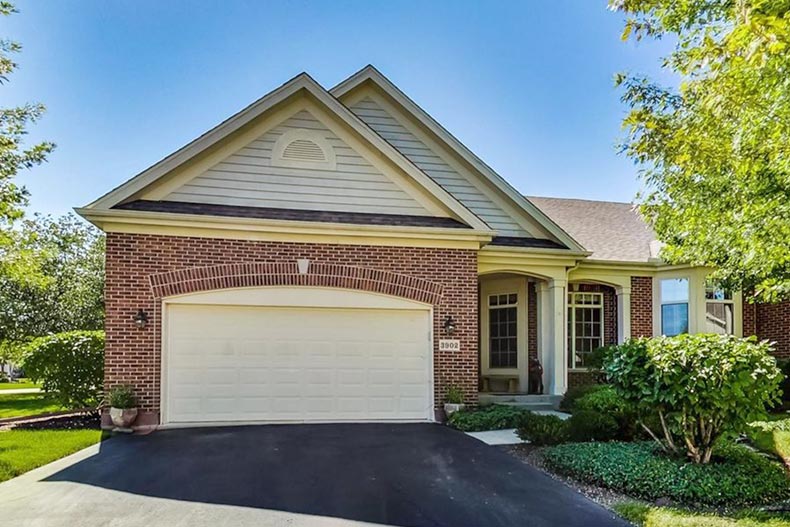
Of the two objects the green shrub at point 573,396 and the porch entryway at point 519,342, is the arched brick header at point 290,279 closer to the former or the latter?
the porch entryway at point 519,342

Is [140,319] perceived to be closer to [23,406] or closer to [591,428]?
[591,428]

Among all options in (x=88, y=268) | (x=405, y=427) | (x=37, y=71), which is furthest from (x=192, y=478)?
(x=88, y=268)

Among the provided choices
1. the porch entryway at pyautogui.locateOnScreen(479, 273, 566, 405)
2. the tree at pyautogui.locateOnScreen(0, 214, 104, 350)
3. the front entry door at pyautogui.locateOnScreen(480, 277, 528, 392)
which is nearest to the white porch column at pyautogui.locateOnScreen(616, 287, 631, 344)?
the porch entryway at pyautogui.locateOnScreen(479, 273, 566, 405)

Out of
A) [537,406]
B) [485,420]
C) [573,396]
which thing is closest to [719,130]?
[485,420]

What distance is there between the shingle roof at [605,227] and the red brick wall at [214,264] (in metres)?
4.53

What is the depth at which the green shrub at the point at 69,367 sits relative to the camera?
10.5 m

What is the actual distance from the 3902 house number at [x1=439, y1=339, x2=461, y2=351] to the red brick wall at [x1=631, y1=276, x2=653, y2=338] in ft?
18.2

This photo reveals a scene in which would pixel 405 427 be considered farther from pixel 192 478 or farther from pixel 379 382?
pixel 192 478

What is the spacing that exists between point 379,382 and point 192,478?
4.38 m

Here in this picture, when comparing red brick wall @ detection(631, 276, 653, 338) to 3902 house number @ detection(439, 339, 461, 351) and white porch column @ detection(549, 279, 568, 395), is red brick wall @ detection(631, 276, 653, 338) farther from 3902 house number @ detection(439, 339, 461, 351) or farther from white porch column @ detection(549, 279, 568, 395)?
3902 house number @ detection(439, 339, 461, 351)

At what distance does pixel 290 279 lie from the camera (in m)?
9.86

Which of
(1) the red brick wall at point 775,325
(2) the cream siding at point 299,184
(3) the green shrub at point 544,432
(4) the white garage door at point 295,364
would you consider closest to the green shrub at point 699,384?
(3) the green shrub at point 544,432

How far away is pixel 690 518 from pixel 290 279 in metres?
7.01

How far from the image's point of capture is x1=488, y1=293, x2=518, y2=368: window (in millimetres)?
13664
